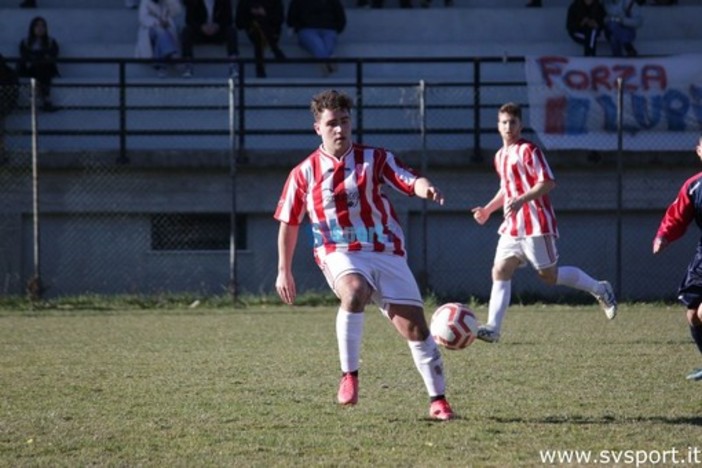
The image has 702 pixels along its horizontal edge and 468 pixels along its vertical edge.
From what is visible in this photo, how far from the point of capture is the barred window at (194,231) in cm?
1809

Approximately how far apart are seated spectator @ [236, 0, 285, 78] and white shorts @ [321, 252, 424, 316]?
1211 centimetres

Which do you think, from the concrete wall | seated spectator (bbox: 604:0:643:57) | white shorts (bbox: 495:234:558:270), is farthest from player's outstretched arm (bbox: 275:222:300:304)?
seated spectator (bbox: 604:0:643:57)

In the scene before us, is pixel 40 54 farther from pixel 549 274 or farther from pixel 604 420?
pixel 604 420

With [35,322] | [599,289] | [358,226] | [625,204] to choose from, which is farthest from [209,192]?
[358,226]

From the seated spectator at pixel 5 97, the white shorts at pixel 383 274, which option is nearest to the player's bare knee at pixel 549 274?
the white shorts at pixel 383 274

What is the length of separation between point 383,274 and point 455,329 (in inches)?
27.3

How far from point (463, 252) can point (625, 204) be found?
2.18m

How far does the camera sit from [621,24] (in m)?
20.1

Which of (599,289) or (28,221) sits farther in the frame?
(28,221)

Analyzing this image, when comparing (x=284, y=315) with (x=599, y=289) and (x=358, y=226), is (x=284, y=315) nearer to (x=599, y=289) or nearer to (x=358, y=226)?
(x=599, y=289)

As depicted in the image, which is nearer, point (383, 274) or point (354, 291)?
point (354, 291)

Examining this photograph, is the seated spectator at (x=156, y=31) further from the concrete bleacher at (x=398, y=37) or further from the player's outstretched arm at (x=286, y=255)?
the player's outstretched arm at (x=286, y=255)

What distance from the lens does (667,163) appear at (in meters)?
18.0

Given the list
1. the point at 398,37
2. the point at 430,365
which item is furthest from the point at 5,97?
the point at 430,365
